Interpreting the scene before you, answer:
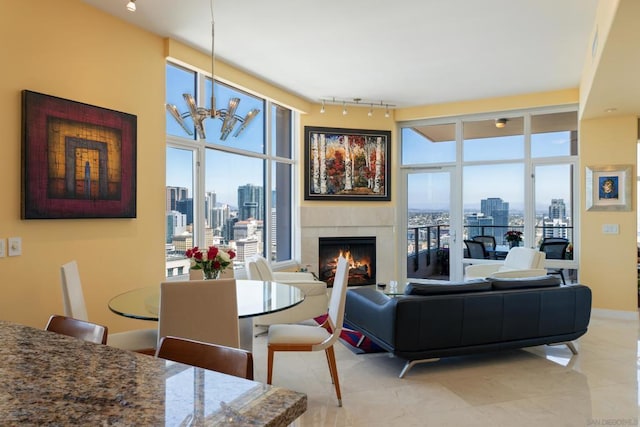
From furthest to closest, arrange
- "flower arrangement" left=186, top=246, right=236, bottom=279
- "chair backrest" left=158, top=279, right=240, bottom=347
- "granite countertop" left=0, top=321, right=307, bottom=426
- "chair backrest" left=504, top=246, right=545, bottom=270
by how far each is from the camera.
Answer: "chair backrest" left=504, top=246, right=545, bottom=270 < "flower arrangement" left=186, top=246, right=236, bottom=279 < "chair backrest" left=158, top=279, right=240, bottom=347 < "granite countertop" left=0, top=321, right=307, bottom=426

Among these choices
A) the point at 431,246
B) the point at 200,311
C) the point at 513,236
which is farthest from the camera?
the point at 431,246

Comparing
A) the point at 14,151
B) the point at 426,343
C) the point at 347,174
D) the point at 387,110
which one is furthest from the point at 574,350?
the point at 14,151

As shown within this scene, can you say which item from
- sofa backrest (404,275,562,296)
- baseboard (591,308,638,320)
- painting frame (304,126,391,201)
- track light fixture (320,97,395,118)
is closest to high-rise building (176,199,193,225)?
painting frame (304,126,391,201)

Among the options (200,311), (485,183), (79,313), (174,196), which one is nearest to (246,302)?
(200,311)

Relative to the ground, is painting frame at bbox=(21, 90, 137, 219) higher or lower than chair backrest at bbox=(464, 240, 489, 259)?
higher

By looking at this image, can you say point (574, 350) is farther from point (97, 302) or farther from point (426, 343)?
point (97, 302)

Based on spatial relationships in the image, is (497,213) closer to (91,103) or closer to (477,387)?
(477,387)

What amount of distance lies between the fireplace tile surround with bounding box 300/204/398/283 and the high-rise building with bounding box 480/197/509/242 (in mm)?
1400

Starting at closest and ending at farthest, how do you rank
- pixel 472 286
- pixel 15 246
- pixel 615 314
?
pixel 15 246, pixel 472 286, pixel 615 314

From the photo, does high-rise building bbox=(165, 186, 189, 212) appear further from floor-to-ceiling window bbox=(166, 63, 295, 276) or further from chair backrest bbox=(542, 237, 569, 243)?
chair backrest bbox=(542, 237, 569, 243)

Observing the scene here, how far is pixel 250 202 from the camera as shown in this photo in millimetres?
5641

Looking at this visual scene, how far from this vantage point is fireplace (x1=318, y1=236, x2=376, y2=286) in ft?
21.5

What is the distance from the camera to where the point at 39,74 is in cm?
305

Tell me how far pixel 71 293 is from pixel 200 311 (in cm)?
87
